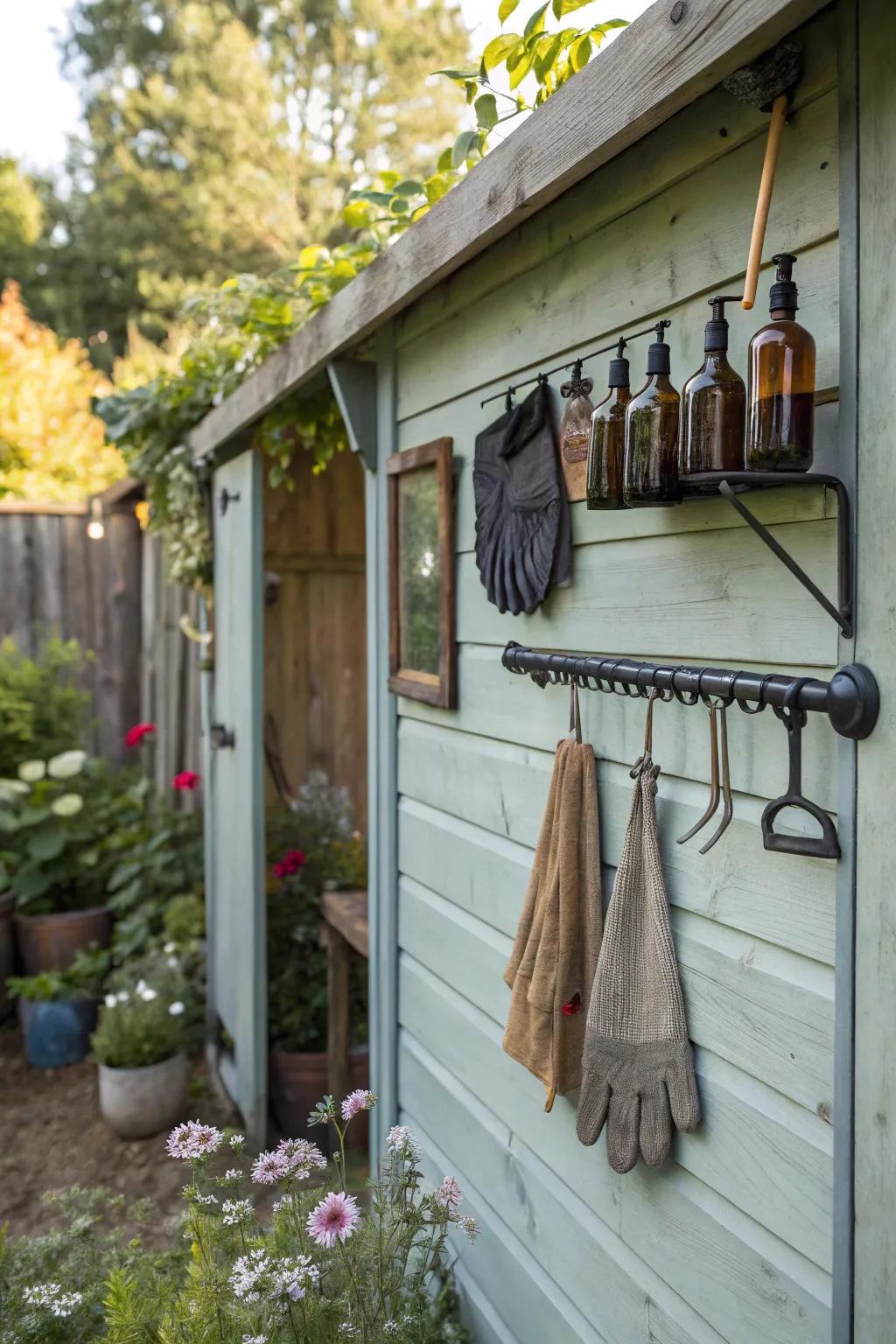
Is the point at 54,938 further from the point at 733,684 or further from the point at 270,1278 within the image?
the point at 733,684

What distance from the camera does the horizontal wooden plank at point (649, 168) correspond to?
1149 mm

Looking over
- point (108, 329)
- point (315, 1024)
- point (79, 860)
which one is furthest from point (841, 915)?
point (108, 329)

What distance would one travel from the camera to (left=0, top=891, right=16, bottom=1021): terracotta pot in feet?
15.5

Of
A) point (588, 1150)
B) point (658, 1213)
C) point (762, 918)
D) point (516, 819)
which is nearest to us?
point (762, 918)

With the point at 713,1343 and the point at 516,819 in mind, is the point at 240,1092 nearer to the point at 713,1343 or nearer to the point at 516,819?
the point at 516,819

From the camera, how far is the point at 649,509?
1.49 meters

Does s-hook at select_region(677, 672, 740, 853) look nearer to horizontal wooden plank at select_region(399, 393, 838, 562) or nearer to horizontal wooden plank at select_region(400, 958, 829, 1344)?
→ horizontal wooden plank at select_region(399, 393, 838, 562)

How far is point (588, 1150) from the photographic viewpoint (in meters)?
1.68

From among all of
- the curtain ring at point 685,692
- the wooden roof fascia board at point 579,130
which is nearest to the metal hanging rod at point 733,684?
the curtain ring at point 685,692

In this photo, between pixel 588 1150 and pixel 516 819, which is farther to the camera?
pixel 516 819

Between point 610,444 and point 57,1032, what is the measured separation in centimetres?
382

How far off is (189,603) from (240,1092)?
240 cm

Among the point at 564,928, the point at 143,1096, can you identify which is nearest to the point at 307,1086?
the point at 143,1096

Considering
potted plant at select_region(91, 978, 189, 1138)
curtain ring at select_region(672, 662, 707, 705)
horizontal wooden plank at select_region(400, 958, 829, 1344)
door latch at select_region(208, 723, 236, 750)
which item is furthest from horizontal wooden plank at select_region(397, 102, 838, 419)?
potted plant at select_region(91, 978, 189, 1138)
